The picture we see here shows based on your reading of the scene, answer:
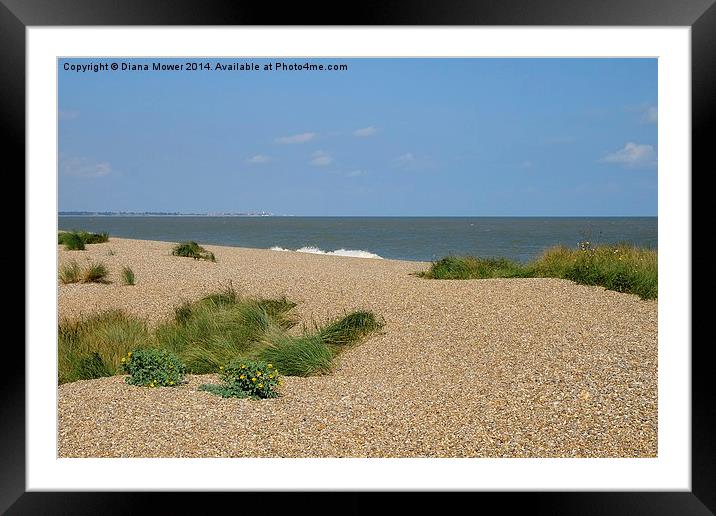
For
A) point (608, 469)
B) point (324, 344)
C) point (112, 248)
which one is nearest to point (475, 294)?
point (324, 344)

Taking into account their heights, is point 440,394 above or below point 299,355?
below

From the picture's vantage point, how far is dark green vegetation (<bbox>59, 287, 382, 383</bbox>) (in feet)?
15.0

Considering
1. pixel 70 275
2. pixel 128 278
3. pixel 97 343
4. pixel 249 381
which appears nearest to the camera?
pixel 249 381

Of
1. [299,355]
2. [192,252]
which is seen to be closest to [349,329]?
[299,355]

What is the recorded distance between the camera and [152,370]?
4043 millimetres

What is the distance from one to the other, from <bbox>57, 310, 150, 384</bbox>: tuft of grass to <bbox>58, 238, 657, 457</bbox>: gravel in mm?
406

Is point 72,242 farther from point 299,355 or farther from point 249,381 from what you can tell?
point 249,381

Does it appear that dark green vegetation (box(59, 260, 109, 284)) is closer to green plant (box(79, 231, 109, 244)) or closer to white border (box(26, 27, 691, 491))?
green plant (box(79, 231, 109, 244))

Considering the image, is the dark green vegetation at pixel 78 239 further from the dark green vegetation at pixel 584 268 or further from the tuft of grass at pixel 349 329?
the tuft of grass at pixel 349 329
